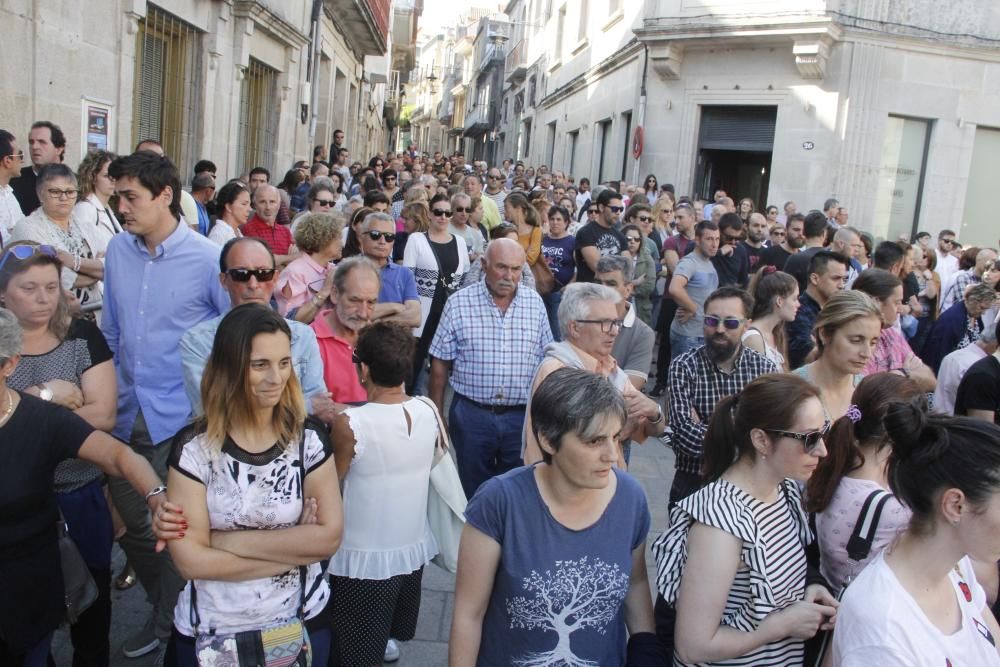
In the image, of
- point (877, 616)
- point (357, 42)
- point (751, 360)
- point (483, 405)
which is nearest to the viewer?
point (877, 616)

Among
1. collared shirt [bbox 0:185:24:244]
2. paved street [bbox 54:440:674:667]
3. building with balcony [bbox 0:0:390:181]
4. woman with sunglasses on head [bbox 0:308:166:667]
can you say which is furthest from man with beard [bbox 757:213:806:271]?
woman with sunglasses on head [bbox 0:308:166:667]

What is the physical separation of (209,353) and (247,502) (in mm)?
960

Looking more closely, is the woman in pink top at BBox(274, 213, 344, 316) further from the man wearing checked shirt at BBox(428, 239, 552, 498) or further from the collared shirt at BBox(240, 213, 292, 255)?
the collared shirt at BBox(240, 213, 292, 255)

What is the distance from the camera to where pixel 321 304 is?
4.65 metres

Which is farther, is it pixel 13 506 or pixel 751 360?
pixel 751 360

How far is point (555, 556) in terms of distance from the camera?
2441 mm

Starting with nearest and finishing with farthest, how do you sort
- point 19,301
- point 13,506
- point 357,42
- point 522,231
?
point 13,506, point 19,301, point 522,231, point 357,42

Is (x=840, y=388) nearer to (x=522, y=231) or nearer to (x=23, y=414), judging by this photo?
(x=23, y=414)

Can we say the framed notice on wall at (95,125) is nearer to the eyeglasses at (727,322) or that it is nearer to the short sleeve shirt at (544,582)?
the eyeglasses at (727,322)

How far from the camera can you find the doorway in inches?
699

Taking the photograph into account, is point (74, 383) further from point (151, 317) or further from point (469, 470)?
point (469, 470)

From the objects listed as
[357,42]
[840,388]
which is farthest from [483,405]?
[357,42]

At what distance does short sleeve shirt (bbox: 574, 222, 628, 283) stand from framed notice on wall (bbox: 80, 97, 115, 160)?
445 centimetres

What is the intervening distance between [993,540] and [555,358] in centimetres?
202
